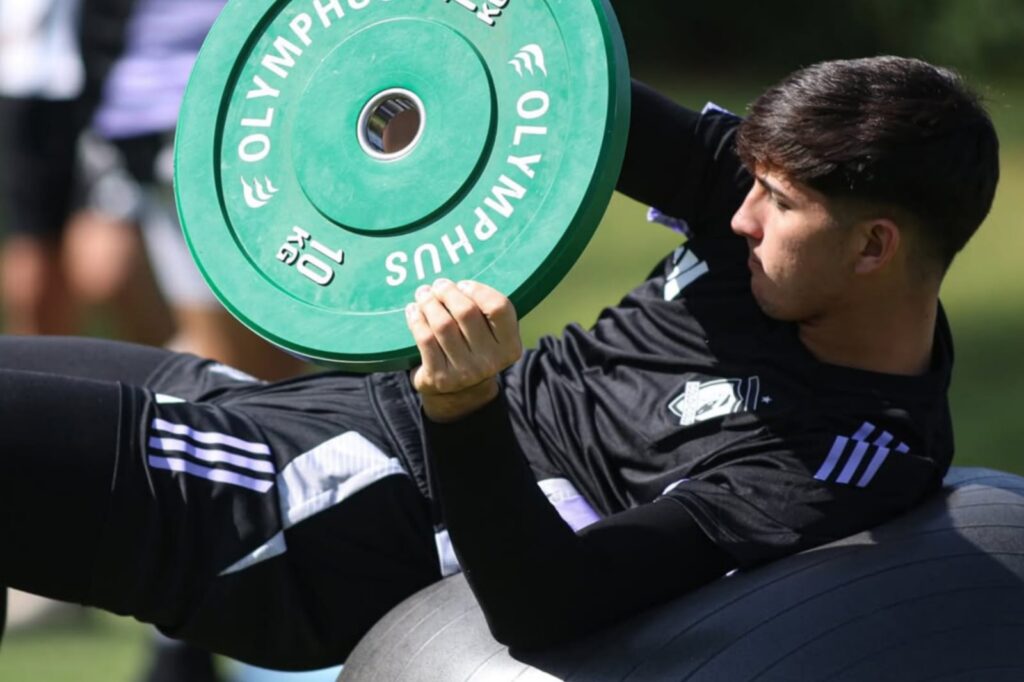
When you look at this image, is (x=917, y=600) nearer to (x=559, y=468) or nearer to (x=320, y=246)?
(x=559, y=468)

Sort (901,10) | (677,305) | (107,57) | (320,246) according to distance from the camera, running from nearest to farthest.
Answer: (320,246) → (677,305) → (107,57) → (901,10)

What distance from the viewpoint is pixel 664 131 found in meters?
2.19

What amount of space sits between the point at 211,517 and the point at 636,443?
0.58m

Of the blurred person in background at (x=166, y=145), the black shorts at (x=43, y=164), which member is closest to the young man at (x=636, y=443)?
the blurred person in background at (x=166, y=145)

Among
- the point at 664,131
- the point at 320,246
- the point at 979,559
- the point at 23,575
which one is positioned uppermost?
the point at 664,131

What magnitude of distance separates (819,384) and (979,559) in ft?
0.98

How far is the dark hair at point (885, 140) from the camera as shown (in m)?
1.90

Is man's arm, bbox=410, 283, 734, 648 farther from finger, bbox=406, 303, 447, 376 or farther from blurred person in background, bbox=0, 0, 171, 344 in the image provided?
blurred person in background, bbox=0, 0, 171, 344

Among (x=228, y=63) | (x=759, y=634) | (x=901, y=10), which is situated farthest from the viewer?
(x=901, y=10)

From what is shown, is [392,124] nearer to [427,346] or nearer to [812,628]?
[427,346]

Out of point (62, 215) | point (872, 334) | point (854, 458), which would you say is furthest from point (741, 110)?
point (854, 458)

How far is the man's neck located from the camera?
78.9 inches

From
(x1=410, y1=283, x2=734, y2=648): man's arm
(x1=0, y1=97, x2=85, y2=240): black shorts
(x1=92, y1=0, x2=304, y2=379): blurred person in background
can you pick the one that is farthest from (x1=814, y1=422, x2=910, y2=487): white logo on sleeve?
(x1=0, y1=97, x2=85, y2=240): black shorts

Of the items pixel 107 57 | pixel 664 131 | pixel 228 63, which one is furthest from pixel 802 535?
pixel 107 57
